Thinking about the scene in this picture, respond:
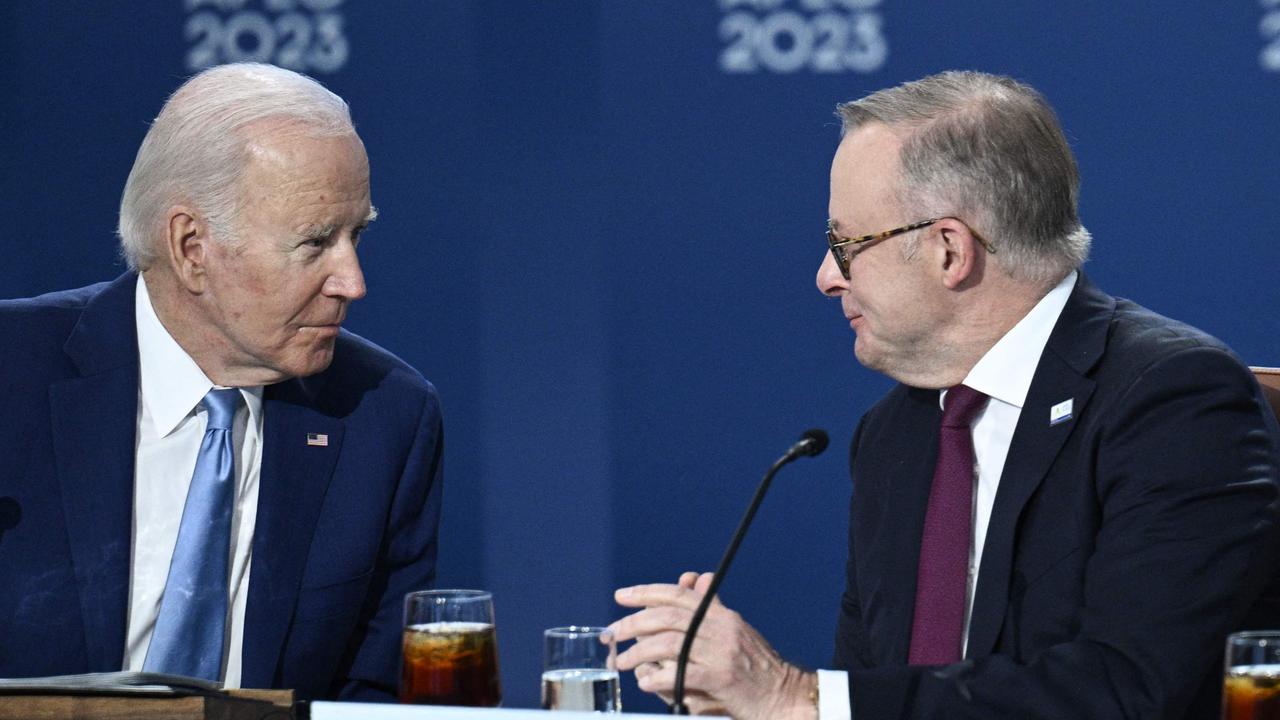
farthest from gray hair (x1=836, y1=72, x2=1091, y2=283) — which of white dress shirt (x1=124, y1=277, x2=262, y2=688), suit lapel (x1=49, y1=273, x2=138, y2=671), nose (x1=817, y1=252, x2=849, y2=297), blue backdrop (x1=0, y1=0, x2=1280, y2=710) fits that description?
blue backdrop (x1=0, y1=0, x2=1280, y2=710)

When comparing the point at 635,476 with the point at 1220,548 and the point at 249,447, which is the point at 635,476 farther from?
the point at 1220,548

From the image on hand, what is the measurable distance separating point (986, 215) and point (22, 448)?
1376 millimetres

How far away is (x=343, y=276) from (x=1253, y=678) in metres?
1.39

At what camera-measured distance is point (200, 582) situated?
2.19 meters

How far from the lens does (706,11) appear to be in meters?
3.65

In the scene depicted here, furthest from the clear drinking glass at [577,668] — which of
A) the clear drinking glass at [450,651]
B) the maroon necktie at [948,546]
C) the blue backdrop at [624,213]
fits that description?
the blue backdrop at [624,213]

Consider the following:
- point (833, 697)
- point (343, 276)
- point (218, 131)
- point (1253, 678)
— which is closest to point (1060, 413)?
point (833, 697)

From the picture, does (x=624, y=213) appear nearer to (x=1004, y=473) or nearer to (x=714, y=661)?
(x=1004, y=473)

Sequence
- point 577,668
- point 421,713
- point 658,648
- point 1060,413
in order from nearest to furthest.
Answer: point 421,713 < point 577,668 < point 658,648 < point 1060,413

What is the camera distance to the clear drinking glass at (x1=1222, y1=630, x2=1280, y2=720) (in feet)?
4.31

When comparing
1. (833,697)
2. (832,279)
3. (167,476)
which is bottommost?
(833,697)

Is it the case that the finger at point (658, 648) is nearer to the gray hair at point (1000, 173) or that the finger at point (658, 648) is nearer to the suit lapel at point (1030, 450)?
the suit lapel at point (1030, 450)

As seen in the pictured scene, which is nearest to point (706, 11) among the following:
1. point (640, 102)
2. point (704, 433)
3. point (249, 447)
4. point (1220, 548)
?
point (640, 102)

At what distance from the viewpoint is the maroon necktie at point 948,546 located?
6.97 feet
